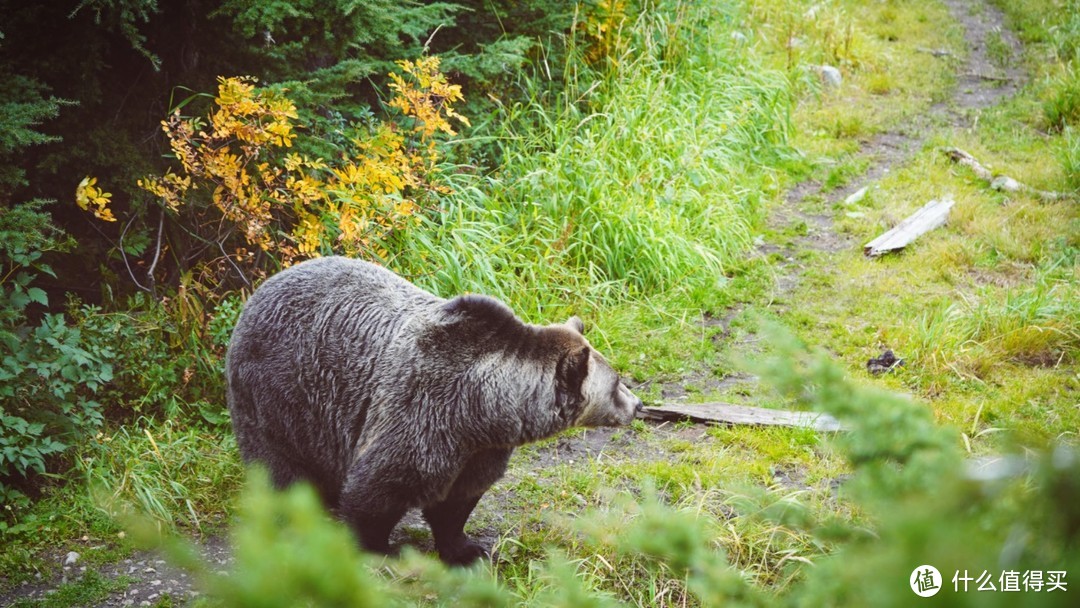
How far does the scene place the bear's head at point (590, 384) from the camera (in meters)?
3.86

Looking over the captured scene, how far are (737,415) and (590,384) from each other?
1803 mm

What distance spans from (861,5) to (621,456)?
11.3 metres

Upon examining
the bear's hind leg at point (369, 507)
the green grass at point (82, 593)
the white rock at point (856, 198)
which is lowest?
the white rock at point (856, 198)

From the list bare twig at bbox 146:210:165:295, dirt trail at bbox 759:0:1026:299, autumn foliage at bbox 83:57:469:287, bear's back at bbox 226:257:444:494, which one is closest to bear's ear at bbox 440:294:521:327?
bear's back at bbox 226:257:444:494

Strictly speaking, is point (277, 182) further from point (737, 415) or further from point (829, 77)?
point (829, 77)

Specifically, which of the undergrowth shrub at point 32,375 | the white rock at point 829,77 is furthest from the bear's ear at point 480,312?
the white rock at point 829,77

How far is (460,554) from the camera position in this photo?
13.6 ft

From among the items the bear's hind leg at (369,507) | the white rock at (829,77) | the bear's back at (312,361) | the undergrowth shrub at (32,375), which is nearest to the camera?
the bear's hind leg at (369,507)

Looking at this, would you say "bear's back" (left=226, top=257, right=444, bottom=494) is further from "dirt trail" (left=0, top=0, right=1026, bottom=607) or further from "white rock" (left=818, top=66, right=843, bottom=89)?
"white rock" (left=818, top=66, right=843, bottom=89)

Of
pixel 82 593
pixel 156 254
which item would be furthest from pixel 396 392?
pixel 156 254

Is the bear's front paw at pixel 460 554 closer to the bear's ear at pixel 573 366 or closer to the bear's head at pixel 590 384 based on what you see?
the bear's head at pixel 590 384

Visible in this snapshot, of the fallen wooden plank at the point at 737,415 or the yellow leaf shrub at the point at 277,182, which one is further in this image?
the fallen wooden plank at the point at 737,415

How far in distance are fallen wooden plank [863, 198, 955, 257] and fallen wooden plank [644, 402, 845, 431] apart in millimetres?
2722

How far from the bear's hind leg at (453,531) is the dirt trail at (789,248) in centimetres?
26
